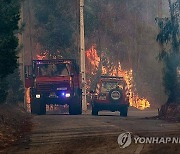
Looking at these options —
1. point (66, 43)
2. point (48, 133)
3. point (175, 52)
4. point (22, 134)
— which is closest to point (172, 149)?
point (48, 133)

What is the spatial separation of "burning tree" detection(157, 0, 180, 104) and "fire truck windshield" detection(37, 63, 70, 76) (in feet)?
19.3

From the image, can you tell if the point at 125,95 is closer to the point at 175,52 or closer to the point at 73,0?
the point at 175,52

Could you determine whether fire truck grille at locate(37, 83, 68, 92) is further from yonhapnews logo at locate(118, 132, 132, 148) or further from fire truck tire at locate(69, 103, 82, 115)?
yonhapnews logo at locate(118, 132, 132, 148)

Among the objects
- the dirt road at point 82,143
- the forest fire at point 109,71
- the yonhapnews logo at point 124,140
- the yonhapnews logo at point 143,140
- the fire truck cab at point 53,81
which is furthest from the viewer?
the forest fire at point 109,71

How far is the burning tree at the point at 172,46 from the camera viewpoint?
2817 cm

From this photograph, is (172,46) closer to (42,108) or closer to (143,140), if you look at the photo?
(42,108)

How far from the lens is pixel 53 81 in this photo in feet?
97.9

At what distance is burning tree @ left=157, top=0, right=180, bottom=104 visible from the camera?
2817 centimetres

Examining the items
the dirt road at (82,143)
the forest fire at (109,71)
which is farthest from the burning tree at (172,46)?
the forest fire at (109,71)

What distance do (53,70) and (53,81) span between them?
0.71 meters

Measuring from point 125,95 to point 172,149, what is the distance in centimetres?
1882

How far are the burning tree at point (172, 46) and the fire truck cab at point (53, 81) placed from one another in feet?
18.4

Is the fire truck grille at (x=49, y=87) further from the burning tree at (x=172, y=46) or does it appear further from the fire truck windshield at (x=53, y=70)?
the burning tree at (x=172, y=46)

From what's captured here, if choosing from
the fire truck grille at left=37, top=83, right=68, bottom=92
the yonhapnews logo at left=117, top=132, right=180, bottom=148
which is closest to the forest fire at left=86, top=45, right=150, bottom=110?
the fire truck grille at left=37, top=83, right=68, bottom=92
